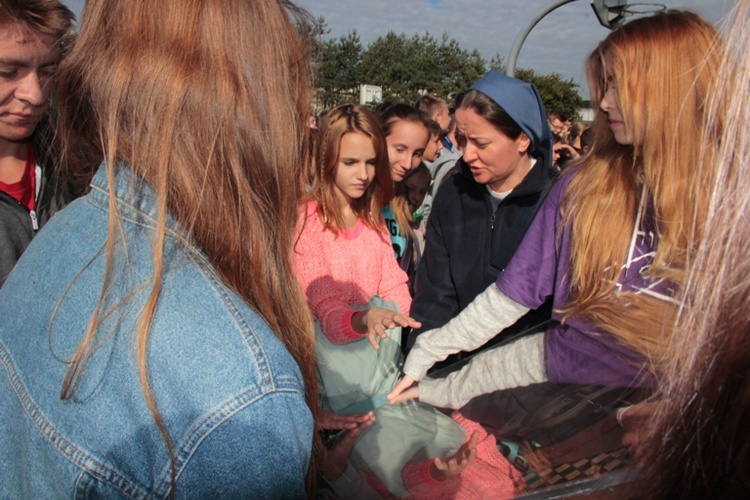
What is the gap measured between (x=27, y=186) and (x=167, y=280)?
173 cm

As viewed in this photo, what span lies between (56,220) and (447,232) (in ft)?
6.29

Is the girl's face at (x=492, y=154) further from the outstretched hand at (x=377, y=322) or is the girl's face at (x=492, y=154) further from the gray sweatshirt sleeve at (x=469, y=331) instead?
the outstretched hand at (x=377, y=322)

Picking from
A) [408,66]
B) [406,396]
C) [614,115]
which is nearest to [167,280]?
[406,396]

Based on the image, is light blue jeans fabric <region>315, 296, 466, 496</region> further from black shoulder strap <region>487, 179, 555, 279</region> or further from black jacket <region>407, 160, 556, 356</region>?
black shoulder strap <region>487, 179, 555, 279</region>

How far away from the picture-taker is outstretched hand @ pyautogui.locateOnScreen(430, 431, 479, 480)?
111 cm

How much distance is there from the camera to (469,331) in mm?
1859

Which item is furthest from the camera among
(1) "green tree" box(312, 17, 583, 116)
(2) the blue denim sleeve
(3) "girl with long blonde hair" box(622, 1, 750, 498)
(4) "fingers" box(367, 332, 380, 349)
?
(1) "green tree" box(312, 17, 583, 116)

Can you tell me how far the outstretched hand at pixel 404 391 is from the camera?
63.8 inches

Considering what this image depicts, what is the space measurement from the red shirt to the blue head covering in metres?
2.10

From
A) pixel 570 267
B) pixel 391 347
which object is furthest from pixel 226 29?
pixel 391 347

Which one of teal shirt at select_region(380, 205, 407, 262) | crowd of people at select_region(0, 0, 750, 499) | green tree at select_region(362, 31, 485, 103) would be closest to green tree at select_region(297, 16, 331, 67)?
crowd of people at select_region(0, 0, 750, 499)

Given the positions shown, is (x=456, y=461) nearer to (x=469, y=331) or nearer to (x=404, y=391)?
(x=404, y=391)

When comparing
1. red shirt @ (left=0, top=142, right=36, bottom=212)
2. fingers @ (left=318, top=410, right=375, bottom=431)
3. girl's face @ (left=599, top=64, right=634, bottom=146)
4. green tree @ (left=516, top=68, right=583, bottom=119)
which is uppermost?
green tree @ (left=516, top=68, right=583, bottom=119)

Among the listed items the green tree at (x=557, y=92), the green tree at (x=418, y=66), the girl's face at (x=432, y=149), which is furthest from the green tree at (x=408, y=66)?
the girl's face at (x=432, y=149)
